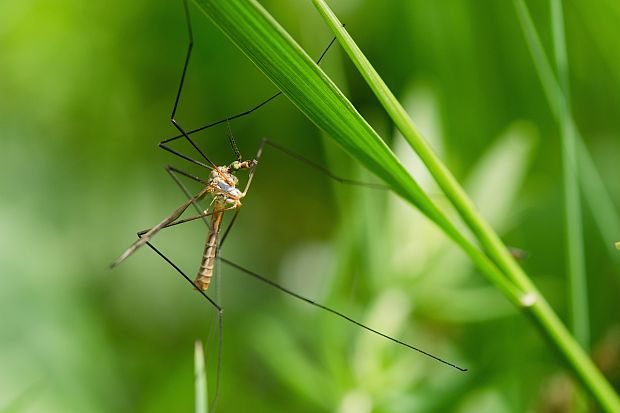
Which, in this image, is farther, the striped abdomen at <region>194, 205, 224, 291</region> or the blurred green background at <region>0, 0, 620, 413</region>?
the blurred green background at <region>0, 0, 620, 413</region>

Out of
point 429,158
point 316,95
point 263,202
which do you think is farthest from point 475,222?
point 263,202

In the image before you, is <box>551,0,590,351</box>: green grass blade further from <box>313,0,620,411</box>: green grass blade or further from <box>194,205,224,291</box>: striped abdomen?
<box>194,205,224,291</box>: striped abdomen

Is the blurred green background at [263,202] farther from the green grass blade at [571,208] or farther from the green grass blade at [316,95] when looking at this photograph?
the green grass blade at [316,95]

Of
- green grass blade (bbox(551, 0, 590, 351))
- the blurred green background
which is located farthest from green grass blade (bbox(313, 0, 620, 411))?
the blurred green background

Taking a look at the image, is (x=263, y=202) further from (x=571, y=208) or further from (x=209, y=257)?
(x=571, y=208)

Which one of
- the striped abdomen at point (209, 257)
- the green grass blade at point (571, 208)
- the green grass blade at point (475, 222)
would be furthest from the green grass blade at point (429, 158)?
the striped abdomen at point (209, 257)

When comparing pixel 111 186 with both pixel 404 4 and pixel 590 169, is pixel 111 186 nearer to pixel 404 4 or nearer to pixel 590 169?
pixel 404 4
